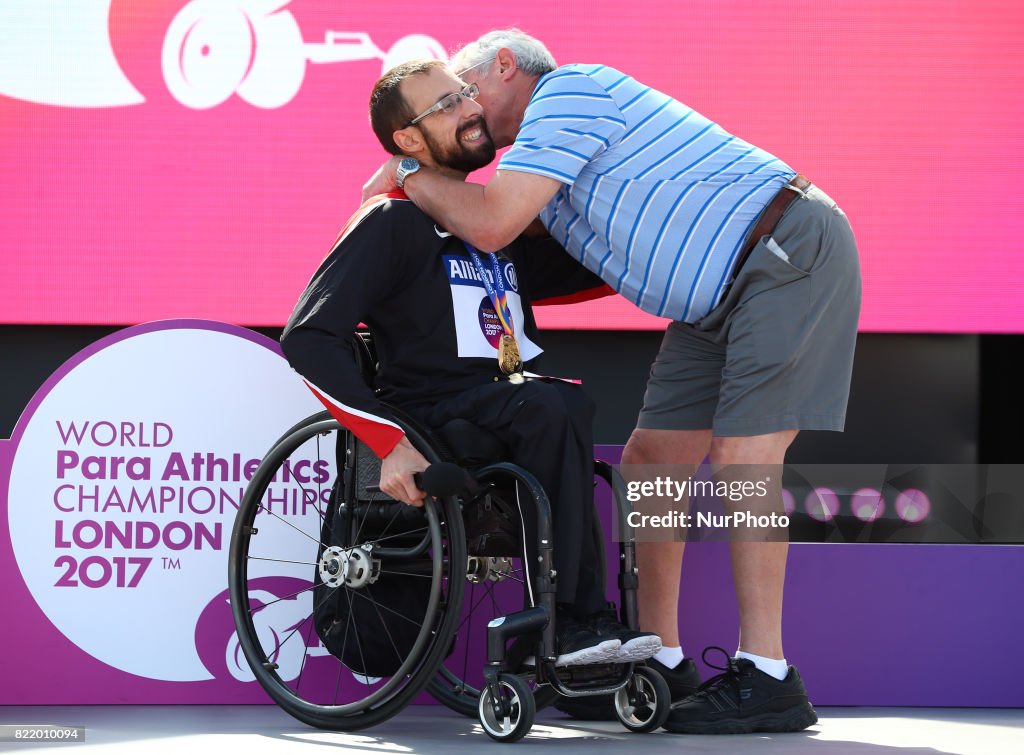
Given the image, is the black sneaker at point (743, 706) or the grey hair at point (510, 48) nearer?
the black sneaker at point (743, 706)

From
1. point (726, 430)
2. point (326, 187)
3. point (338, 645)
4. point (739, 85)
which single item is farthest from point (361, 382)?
point (739, 85)

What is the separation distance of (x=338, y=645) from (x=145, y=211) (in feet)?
7.02

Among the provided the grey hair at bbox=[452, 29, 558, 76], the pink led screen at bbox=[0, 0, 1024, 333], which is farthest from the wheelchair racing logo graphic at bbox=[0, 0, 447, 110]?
the grey hair at bbox=[452, 29, 558, 76]

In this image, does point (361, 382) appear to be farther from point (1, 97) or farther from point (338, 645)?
point (1, 97)

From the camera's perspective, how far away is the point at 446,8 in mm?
3725

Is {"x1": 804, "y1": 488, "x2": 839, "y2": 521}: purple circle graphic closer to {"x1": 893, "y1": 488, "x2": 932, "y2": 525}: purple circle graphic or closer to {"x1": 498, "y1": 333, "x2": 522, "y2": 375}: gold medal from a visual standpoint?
{"x1": 893, "y1": 488, "x2": 932, "y2": 525}: purple circle graphic

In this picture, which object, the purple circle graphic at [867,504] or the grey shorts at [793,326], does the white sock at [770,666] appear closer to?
the grey shorts at [793,326]

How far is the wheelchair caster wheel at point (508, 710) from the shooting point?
5.72ft

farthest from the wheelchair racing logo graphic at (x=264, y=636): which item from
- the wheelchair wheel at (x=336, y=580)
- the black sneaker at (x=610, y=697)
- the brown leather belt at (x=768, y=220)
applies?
the brown leather belt at (x=768, y=220)

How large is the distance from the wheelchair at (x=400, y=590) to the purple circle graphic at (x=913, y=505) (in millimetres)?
1879

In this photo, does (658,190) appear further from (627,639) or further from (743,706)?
(743,706)

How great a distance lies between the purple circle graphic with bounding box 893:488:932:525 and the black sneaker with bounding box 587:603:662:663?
2.13 m

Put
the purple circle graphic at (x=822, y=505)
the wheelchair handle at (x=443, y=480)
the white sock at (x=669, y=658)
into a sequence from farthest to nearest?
the purple circle graphic at (x=822, y=505) → the white sock at (x=669, y=658) → the wheelchair handle at (x=443, y=480)

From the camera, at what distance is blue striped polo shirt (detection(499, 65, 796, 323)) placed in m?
2.04
